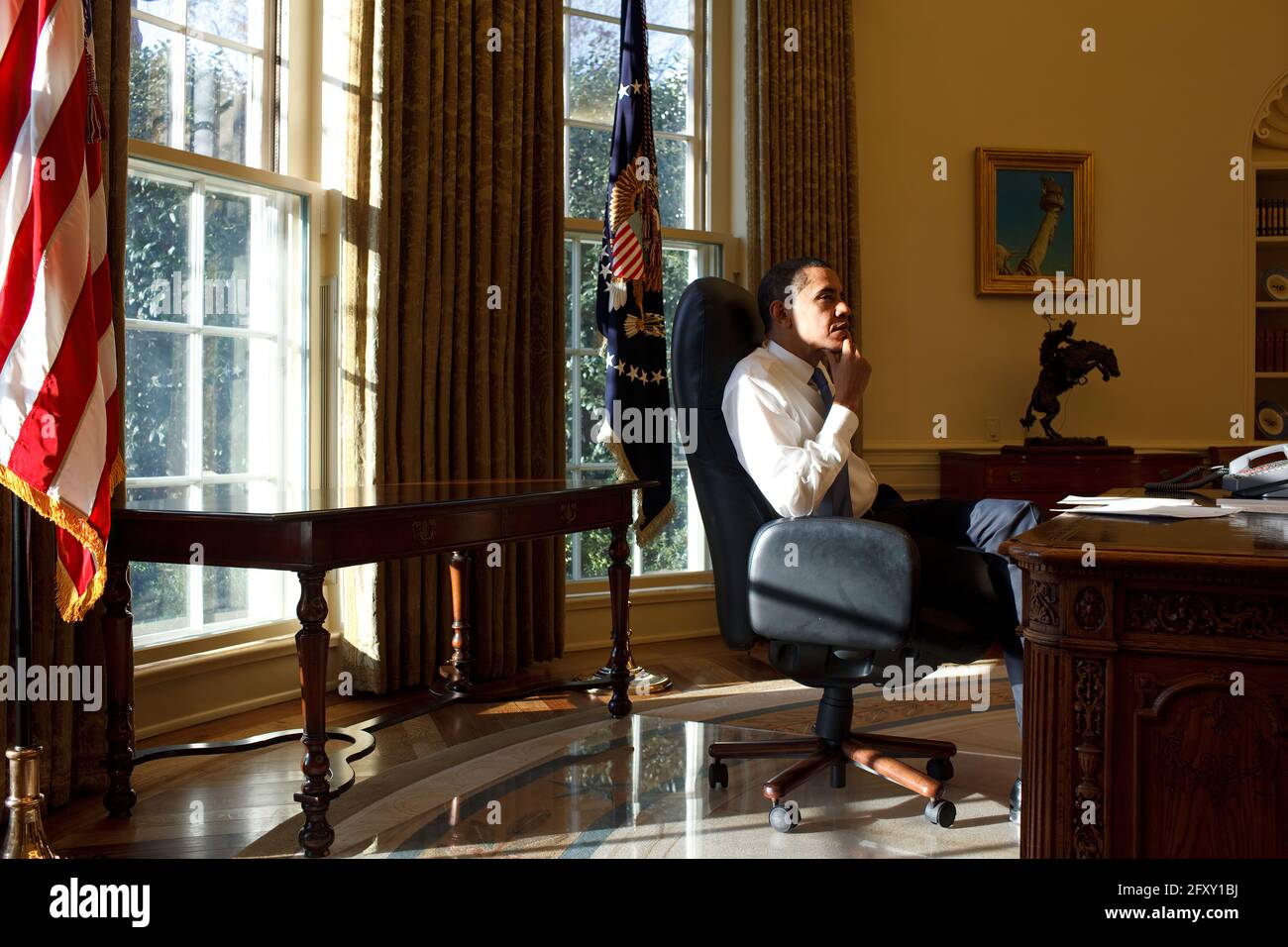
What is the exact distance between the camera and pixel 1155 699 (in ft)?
5.27

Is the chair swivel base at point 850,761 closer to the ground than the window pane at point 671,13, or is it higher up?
closer to the ground

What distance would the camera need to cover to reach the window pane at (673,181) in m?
5.21

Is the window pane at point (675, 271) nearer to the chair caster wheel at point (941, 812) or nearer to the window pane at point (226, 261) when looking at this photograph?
the window pane at point (226, 261)

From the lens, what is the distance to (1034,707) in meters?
1.67

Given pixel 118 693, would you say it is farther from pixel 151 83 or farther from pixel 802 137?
pixel 802 137

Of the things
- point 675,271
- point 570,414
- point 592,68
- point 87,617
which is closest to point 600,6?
point 592,68

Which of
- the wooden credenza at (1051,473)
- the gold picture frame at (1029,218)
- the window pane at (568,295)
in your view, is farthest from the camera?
the gold picture frame at (1029,218)

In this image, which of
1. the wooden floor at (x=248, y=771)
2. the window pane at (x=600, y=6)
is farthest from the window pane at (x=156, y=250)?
the window pane at (x=600, y=6)

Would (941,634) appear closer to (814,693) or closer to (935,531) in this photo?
(935,531)

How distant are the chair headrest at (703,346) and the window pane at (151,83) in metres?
1.83

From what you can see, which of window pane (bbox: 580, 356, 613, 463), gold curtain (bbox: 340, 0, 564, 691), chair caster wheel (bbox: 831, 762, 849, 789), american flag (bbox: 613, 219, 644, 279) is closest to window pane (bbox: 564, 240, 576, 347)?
window pane (bbox: 580, 356, 613, 463)

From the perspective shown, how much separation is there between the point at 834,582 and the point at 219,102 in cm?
265

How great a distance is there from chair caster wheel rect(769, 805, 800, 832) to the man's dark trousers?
0.58 metres
